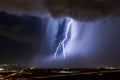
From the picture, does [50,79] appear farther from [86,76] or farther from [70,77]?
[86,76]

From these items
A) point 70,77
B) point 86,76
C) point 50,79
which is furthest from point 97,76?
point 50,79

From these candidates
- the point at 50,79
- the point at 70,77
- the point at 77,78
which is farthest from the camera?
the point at 77,78

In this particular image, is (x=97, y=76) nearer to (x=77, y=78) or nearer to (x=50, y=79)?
(x=77, y=78)

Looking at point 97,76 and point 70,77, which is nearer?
point 70,77

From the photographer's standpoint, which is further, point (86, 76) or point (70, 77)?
point (86, 76)

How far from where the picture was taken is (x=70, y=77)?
6894cm

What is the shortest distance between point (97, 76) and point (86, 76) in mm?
3145

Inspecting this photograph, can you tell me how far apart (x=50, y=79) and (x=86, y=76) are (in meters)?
17.7

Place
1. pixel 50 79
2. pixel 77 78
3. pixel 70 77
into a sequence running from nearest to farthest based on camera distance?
1. pixel 50 79
2. pixel 70 77
3. pixel 77 78

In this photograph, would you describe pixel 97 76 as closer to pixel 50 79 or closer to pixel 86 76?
pixel 86 76

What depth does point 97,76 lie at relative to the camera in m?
75.5

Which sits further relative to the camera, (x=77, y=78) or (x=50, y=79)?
(x=77, y=78)

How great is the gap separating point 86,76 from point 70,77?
7.66 meters

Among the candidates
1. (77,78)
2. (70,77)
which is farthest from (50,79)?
(77,78)
